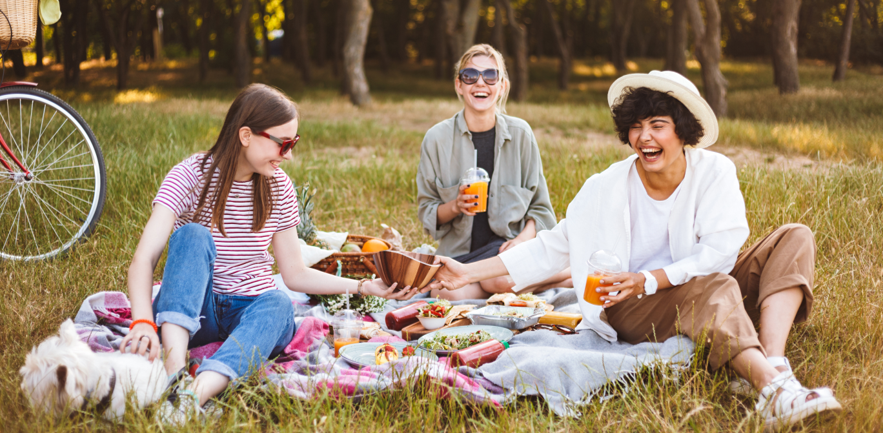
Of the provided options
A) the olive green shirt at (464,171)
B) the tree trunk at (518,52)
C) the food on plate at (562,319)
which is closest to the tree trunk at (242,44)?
the tree trunk at (518,52)

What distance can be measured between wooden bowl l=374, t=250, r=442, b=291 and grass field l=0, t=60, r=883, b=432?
582mm

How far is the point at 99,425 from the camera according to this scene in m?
2.27

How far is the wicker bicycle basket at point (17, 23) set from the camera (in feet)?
12.6

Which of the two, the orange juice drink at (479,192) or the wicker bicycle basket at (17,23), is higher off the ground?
the wicker bicycle basket at (17,23)

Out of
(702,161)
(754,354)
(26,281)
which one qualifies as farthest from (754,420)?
(26,281)

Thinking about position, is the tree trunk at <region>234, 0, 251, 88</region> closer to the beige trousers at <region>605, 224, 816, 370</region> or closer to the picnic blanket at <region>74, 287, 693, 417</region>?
the picnic blanket at <region>74, 287, 693, 417</region>

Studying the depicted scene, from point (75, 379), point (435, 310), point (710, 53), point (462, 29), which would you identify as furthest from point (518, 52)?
point (75, 379)

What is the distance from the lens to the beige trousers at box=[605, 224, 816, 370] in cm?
259

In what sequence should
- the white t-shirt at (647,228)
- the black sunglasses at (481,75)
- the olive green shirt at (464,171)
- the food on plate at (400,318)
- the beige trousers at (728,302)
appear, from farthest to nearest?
the olive green shirt at (464,171), the black sunglasses at (481,75), the food on plate at (400,318), the white t-shirt at (647,228), the beige trousers at (728,302)

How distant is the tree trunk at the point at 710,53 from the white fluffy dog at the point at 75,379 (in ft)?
38.1

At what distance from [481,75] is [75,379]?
2.80 meters

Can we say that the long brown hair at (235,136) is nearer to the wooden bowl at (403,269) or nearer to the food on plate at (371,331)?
the wooden bowl at (403,269)

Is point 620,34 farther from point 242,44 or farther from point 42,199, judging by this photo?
point 42,199

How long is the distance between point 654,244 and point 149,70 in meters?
24.4
